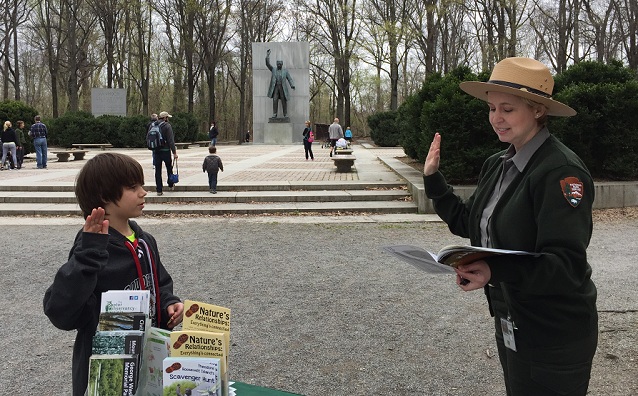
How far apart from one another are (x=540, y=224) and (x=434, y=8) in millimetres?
29248

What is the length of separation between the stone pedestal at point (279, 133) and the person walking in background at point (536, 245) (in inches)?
1395

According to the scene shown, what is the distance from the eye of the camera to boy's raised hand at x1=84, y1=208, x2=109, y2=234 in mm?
1756

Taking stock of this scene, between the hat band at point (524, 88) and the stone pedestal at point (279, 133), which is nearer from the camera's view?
the hat band at point (524, 88)

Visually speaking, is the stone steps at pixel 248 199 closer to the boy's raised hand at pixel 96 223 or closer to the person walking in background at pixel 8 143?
the person walking in background at pixel 8 143

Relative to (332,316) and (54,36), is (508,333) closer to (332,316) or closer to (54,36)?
(332,316)

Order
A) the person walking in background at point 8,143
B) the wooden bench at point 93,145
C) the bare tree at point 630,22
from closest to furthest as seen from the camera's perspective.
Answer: the person walking in background at point 8,143 < the bare tree at point 630,22 < the wooden bench at point 93,145

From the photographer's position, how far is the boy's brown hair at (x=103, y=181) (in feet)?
6.73

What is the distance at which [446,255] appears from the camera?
1.73m

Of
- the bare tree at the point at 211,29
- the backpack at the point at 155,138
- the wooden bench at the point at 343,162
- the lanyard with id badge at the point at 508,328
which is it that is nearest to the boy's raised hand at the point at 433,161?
the lanyard with id badge at the point at 508,328

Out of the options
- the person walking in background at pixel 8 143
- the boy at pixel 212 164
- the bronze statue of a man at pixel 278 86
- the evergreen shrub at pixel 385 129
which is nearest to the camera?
the boy at pixel 212 164

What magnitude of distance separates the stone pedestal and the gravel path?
28931mm

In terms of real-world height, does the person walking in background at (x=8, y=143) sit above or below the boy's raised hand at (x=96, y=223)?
above

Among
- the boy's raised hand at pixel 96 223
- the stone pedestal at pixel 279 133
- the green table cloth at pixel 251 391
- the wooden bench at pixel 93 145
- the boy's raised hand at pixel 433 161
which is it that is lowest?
the green table cloth at pixel 251 391

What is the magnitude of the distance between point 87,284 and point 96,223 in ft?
0.71
